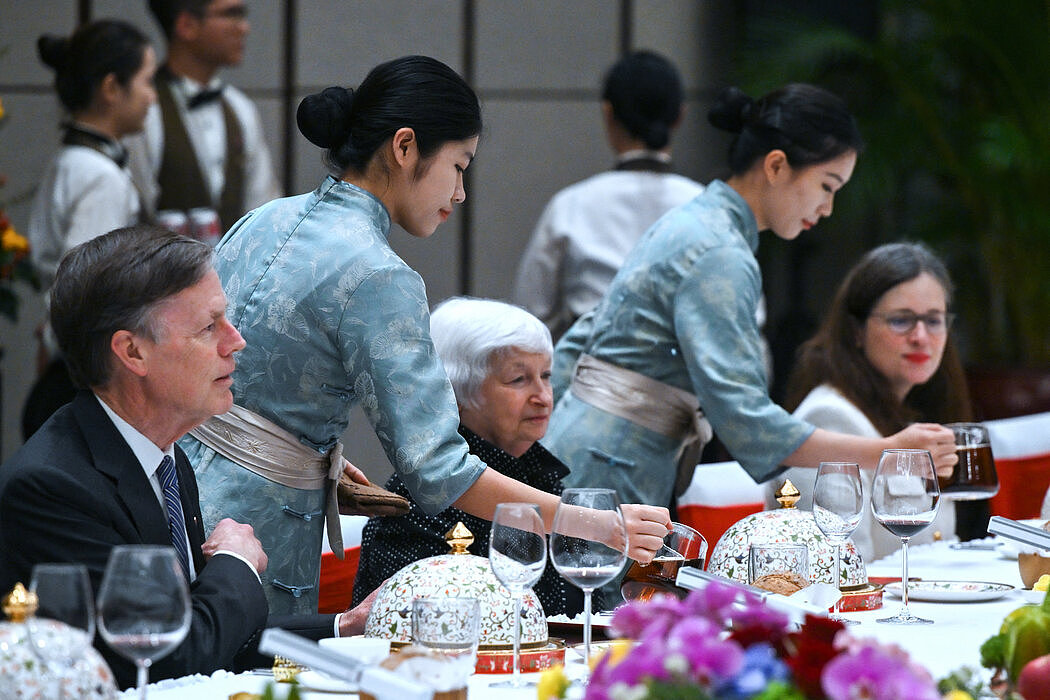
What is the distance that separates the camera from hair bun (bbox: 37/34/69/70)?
4117 mm

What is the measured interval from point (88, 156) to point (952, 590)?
103 inches

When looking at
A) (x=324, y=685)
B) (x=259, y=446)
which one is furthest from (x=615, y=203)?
(x=324, y=685)

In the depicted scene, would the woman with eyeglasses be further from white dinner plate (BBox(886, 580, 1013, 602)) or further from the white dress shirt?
the white dress shirt

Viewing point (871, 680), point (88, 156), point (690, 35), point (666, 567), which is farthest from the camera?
point (690, 35)

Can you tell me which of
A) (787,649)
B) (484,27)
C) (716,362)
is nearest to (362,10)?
(484,27)

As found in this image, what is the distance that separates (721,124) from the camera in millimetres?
3223

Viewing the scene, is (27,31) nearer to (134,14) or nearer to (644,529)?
(134,14)

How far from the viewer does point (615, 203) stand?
178 inches

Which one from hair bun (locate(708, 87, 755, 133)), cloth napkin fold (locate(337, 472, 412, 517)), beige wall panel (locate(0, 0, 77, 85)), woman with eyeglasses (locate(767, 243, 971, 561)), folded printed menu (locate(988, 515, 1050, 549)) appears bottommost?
folded printed menu (locate(988, 515, 1050, 549))

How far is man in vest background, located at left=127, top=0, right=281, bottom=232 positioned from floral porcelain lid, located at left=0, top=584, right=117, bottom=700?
3.27 metres

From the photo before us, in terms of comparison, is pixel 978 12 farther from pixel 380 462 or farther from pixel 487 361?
pixel 487 361

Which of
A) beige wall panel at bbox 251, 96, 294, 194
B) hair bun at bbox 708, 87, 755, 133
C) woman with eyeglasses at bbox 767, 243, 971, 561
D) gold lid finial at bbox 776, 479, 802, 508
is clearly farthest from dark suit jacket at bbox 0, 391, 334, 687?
beige wall panel at bbox 251, 96, 294, 194

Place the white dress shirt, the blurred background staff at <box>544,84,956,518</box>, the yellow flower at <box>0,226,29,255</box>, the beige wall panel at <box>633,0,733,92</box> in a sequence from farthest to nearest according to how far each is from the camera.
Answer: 1. the beige wall panel at <box>633,0,733,92</box>
2. the white dress shirt
3. the yellow flower at <box>0,226,29,255</box>
4. the blurred background staff at <box>544,84,956,518</box>

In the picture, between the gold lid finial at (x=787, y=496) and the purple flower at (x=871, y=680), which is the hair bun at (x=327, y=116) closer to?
the gold lid finial at (x=787, y=496)
